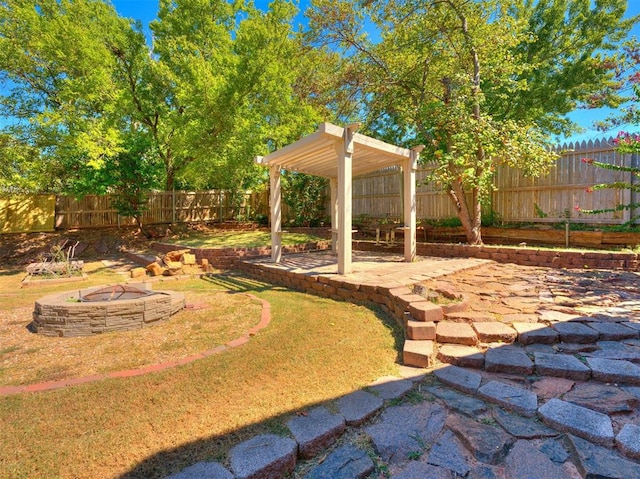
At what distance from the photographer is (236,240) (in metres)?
9.90

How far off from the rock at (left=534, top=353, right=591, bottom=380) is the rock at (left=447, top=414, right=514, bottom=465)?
867mm

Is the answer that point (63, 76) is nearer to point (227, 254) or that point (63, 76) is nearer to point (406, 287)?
point (227, 254)

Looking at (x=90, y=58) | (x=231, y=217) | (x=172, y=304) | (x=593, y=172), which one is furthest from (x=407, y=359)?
(x=231, y=217)

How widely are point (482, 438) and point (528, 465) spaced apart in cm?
24

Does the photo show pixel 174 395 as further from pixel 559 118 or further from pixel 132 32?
pixel 559 118

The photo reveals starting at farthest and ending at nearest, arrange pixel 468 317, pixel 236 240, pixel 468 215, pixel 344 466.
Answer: pixel 236 240 < pixel 468 215 < pixel 468 317 < pixel 344 466

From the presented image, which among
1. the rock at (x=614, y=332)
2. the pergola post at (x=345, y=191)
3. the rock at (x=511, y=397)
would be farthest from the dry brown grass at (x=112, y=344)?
the rock at (x=614, y=332)

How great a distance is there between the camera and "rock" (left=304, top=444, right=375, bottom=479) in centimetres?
162

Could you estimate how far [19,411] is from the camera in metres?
2.14

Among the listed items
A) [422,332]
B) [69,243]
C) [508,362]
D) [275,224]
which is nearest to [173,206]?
[69,243]

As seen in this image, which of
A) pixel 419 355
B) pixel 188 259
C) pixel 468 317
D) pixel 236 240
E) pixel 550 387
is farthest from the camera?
pixel 236 240

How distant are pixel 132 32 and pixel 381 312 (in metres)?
11.5

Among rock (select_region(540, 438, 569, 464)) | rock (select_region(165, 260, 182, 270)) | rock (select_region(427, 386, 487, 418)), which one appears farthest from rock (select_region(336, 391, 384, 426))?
rock (select_region(165, 260, 182, 270))

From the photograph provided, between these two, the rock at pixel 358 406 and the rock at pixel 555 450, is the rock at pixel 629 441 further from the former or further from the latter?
the rock at pixel 358 406
